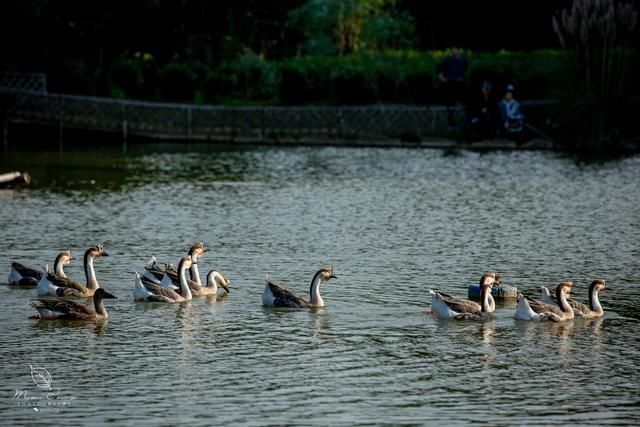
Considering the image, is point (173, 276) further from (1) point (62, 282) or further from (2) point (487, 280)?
(2) point (487, 280)

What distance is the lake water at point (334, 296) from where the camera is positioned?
1642 centimetres

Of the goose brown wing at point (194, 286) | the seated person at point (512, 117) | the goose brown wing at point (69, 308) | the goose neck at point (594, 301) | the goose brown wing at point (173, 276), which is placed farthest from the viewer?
the seated person at point (512, 117)

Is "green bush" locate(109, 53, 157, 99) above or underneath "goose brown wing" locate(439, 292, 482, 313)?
above

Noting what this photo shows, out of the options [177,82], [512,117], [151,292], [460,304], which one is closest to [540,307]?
[460,304]

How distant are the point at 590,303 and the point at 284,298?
451 centimetres

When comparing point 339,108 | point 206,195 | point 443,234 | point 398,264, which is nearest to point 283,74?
point 339,108

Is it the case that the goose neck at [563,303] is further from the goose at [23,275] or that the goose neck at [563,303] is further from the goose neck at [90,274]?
the goose at [23,275]

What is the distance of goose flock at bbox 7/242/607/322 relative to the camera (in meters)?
20.5

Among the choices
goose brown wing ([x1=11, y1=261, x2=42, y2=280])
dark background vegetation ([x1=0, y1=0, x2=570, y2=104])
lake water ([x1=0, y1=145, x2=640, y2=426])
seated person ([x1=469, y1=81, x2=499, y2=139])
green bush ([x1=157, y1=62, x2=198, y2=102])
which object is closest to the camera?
lake water ([x1=0, y1=145, x2=640, y2=426])

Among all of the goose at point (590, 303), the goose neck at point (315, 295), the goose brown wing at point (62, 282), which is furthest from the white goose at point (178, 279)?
the goose at point (590, 303)

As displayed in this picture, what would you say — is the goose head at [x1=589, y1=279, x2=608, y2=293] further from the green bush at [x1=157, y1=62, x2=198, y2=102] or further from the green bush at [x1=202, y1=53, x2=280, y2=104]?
the green bush at [x1=157, y1=62, x2=198, y2=102]

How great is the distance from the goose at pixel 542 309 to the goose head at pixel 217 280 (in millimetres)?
4705

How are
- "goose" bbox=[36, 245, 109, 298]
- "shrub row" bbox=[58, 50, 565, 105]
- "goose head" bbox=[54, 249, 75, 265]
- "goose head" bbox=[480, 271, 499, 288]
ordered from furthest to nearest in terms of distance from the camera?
1. "shrub row" bbox=[58, 50, 565, 105]
2. "goose head" bbox=[54, 249, 75, 265]
3. "goose" bbox=[36, 245, 109, 298]
4. "goose head" bbox=[480, 271, 499, 288]

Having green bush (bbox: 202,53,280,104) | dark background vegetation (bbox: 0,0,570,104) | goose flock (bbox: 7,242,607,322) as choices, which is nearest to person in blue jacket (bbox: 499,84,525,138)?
dark background vegetation (bbox: 0,0,570,104)
